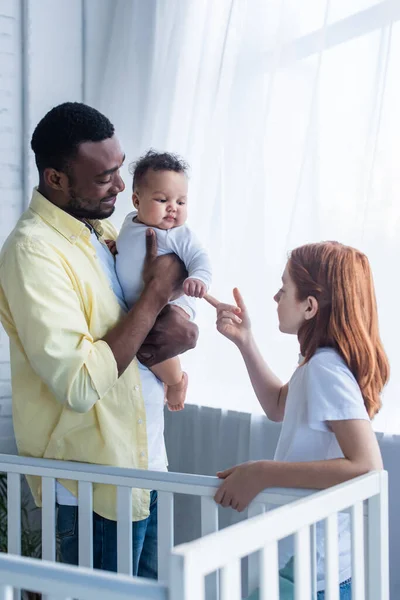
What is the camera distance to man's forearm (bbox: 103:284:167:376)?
136 centimetres

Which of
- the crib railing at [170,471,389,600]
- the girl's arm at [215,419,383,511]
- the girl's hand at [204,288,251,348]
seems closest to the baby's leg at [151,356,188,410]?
the girl's hand at [204,288,251,348]

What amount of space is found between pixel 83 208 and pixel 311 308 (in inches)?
17.8

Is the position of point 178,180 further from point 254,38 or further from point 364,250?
point 254,38

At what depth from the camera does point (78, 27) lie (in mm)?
2561

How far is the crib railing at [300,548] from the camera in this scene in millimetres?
779

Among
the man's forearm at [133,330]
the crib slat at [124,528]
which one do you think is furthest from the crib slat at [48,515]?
the man's forearm at [133,330]

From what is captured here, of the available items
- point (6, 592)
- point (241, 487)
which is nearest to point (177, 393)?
point (241, 487)

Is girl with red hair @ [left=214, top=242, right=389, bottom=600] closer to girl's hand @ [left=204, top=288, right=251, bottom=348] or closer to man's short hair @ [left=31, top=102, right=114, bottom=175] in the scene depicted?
girl's hand @ [left=204, top=288, right=251, bottom=348]

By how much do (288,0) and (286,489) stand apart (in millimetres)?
1266

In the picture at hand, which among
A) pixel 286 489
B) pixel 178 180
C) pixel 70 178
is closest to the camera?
pixel 286 489

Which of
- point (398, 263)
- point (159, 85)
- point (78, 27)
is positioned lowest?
point (398, 263)

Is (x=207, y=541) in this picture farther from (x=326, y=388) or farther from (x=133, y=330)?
(x=133, y=330)

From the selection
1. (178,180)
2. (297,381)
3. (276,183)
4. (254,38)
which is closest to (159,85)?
(254,38)

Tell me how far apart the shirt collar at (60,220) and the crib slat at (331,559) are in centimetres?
70
